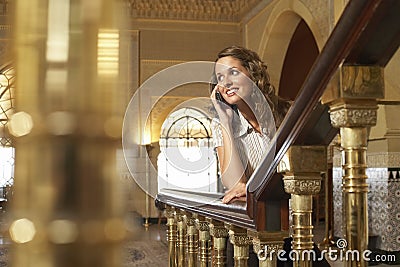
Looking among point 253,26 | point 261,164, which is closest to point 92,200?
point 261,164

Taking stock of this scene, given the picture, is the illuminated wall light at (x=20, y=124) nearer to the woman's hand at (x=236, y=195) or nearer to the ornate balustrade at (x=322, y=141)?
the ornate balustrade at (x=322, y=141)

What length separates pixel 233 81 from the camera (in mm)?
2629

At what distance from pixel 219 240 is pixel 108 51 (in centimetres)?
219

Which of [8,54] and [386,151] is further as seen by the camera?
[386,151]

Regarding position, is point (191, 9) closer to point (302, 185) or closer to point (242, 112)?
point (242, 112)

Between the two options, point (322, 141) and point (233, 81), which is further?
point (233, 81)

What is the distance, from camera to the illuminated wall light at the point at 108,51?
0.98 ft

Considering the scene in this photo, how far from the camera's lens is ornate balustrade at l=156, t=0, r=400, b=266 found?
3.98 ft

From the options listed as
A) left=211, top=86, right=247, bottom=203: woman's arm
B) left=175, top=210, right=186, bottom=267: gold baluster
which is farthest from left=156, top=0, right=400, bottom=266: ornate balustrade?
left=175, top=210, right=186, bottom=267: gold baluster

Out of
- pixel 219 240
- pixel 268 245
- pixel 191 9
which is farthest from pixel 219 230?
pixel 191 9

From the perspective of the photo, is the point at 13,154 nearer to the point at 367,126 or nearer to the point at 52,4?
the point at 52,4

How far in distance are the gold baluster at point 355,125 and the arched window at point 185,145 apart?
42.0 ft

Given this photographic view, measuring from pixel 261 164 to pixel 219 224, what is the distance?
69cm

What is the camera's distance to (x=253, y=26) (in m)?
11.4
